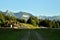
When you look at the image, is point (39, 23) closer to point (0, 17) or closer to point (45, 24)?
point (45, 24)

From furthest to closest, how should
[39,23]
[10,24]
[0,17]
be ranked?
[39,23] < [0,17] < [10,24]

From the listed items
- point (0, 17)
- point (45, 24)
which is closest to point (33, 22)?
point (45, 24)

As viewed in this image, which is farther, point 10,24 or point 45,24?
point 45,24

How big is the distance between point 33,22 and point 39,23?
10013 millimetres

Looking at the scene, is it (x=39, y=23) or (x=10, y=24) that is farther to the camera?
(x=39, y=23)

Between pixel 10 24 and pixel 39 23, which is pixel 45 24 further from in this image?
pixel 10 24

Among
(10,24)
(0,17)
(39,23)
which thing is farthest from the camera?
(39,23)

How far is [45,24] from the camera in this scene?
160 meters

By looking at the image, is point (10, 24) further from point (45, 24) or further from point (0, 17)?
point (45, 24)

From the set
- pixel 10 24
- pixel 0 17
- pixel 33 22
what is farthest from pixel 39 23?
pixel 10 24

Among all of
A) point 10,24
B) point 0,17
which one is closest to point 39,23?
point 0,17

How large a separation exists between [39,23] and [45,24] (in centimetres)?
1039

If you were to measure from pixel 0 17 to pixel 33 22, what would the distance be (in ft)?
73.1

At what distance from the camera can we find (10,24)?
125 metres
